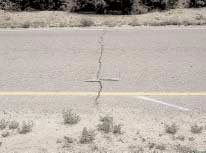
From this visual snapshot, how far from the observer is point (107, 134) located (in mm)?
5910

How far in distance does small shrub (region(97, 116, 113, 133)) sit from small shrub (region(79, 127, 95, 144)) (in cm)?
18

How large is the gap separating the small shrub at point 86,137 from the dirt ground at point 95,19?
19.8 ft

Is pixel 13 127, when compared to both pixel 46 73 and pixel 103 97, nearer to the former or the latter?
pixel 103 97

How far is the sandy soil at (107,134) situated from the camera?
5578 mm

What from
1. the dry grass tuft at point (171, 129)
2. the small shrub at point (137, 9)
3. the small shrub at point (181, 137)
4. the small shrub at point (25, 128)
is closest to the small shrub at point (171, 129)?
the dry grass tuft at point (171, 129)

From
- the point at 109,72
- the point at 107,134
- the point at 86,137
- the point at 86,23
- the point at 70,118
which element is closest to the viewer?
the point at 86,137

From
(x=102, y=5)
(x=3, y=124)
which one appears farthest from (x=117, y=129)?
(x=102, y=5)

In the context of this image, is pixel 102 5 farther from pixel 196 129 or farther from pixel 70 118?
pixel 196 129

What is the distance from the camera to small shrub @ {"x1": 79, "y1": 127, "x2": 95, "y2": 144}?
5.68m

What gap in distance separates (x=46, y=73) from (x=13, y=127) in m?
2.24

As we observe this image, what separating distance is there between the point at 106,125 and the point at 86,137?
1.31ft

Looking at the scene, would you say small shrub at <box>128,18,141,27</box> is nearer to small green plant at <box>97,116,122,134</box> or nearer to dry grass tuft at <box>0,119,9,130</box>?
small green plant at <box>97,116,122,134</box>

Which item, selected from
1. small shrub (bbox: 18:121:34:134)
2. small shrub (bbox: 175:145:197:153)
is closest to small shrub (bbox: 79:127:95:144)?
small shrub (bbox: 18:121:34:134)

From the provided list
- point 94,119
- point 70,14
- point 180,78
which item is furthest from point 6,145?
point 70,14
